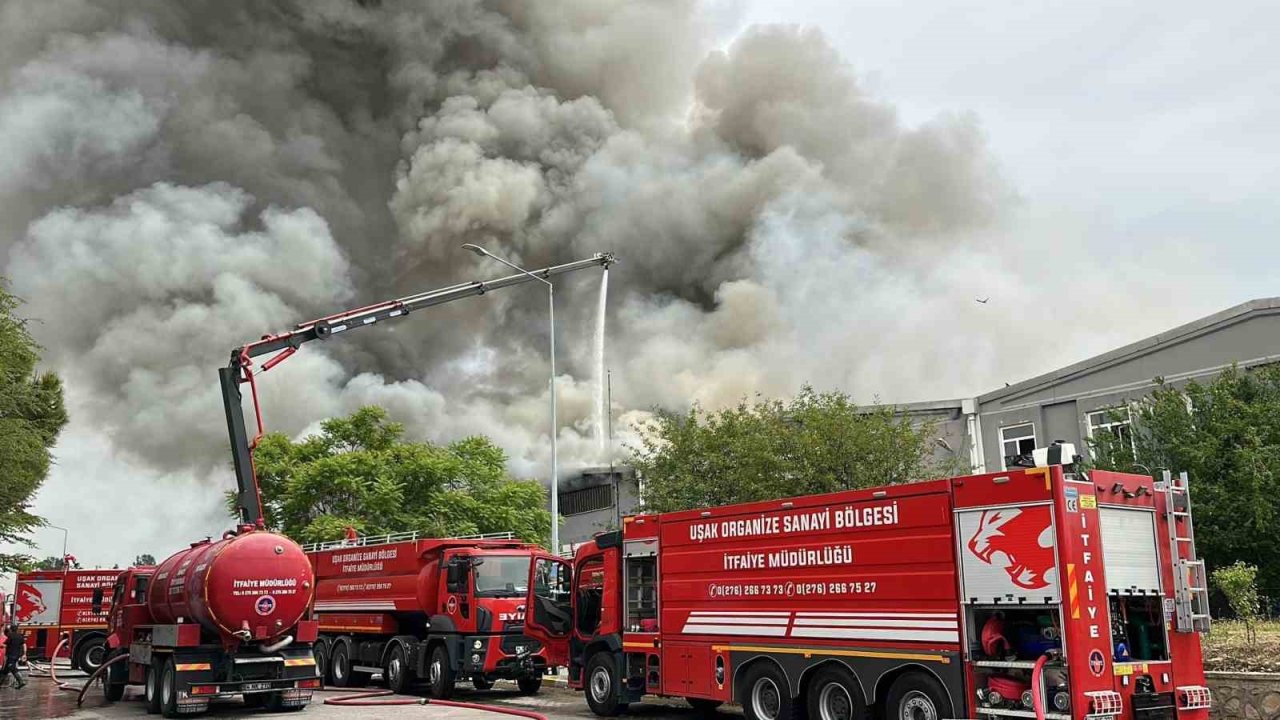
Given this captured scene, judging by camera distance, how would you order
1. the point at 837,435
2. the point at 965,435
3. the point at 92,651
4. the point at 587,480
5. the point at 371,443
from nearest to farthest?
1. the point at 837,435
2. the point at 92,651
3. the point at 965,435
4. the point at 371,443
5. the point at 587,480

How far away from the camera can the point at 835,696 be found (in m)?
12.8

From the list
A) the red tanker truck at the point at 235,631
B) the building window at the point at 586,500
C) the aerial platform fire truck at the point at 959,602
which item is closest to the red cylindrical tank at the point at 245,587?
the red tanker truck at the point at 235,631

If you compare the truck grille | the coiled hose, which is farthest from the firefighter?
the truck grille

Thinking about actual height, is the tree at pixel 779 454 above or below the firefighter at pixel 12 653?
above

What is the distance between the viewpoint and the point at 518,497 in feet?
144

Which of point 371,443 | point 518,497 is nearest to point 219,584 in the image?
point 518,497

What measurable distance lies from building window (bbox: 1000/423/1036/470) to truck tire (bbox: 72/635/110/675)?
33.3 metres

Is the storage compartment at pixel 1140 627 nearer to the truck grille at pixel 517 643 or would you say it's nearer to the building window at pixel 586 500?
the truck grille at pixel 517 643

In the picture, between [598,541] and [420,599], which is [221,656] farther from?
[598,541]

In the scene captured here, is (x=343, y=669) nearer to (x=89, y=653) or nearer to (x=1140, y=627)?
(x=89, y=653)

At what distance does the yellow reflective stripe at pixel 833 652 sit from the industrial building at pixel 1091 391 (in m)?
17.5

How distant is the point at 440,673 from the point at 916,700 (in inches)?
462

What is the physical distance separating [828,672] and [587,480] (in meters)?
45.2

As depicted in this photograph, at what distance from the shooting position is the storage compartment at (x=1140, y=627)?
36.6 feet
